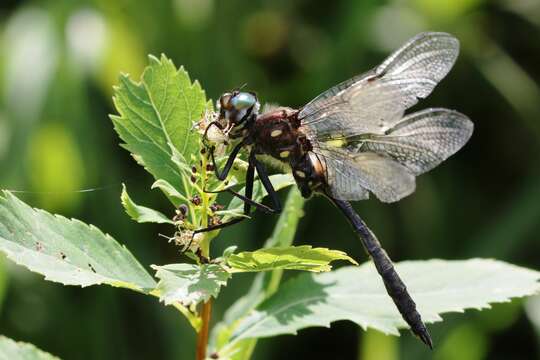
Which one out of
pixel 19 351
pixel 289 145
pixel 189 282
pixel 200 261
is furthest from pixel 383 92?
pixel 19 351

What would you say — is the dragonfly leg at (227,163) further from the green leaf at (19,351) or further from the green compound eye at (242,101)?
the green leaf at (19,351)

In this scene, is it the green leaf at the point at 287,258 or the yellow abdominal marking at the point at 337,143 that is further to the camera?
the yellow abdominal marking at the point at 337,143

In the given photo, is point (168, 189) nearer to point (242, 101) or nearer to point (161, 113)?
point (161, 113)

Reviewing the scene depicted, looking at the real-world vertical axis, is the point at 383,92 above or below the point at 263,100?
below

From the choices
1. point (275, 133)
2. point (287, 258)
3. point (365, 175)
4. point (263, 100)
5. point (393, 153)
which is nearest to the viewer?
point (287, 258)

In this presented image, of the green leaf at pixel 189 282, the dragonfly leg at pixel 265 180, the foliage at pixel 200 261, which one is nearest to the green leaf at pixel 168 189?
the foliage at pixel 200 261

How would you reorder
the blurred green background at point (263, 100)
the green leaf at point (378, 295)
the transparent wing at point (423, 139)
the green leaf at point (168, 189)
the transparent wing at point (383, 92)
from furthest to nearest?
the blurred green background at point (263, 100), the transparent wing at point (423, 139), the transparent wing at point (383, 92), the green leaf at point (378, 295), the green leaf at point (168, 189)

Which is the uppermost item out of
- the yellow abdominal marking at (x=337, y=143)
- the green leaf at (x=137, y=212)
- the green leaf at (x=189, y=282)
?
the yellow abdominal marking at (x=337, y=143)
